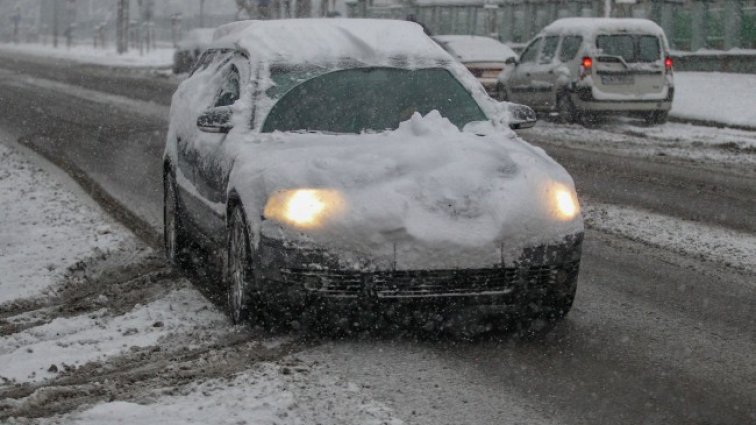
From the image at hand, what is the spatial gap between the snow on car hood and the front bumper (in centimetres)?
5

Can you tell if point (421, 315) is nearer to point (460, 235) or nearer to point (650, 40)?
point (460, 235)

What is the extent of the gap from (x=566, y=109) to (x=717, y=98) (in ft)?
15.7

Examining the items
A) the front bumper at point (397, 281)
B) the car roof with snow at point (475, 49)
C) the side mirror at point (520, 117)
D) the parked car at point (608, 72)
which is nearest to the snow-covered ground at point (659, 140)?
the parked car at point (608, 72)

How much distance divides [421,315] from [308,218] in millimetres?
759

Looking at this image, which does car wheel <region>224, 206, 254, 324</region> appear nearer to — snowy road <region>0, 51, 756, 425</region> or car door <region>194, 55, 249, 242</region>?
car door <region>194, 55, 249, 242</region>

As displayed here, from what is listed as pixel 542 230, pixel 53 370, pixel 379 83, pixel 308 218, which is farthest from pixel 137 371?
pixel 379 83

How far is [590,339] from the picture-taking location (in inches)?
251

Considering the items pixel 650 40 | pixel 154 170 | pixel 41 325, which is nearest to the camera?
pixel 41 325

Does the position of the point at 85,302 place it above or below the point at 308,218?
below

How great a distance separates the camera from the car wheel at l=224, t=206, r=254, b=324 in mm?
6344

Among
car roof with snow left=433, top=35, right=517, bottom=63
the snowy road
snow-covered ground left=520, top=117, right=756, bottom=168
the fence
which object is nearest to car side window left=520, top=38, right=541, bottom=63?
snow-covered ground left=520, top=117, right=756, bottom=168

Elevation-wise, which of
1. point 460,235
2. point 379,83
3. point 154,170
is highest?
point 379,83

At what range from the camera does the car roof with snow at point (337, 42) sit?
24.8 ft

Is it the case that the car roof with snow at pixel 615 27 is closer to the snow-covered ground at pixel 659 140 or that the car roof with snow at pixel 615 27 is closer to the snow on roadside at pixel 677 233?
the snow-covered ground at pixel 659 140
